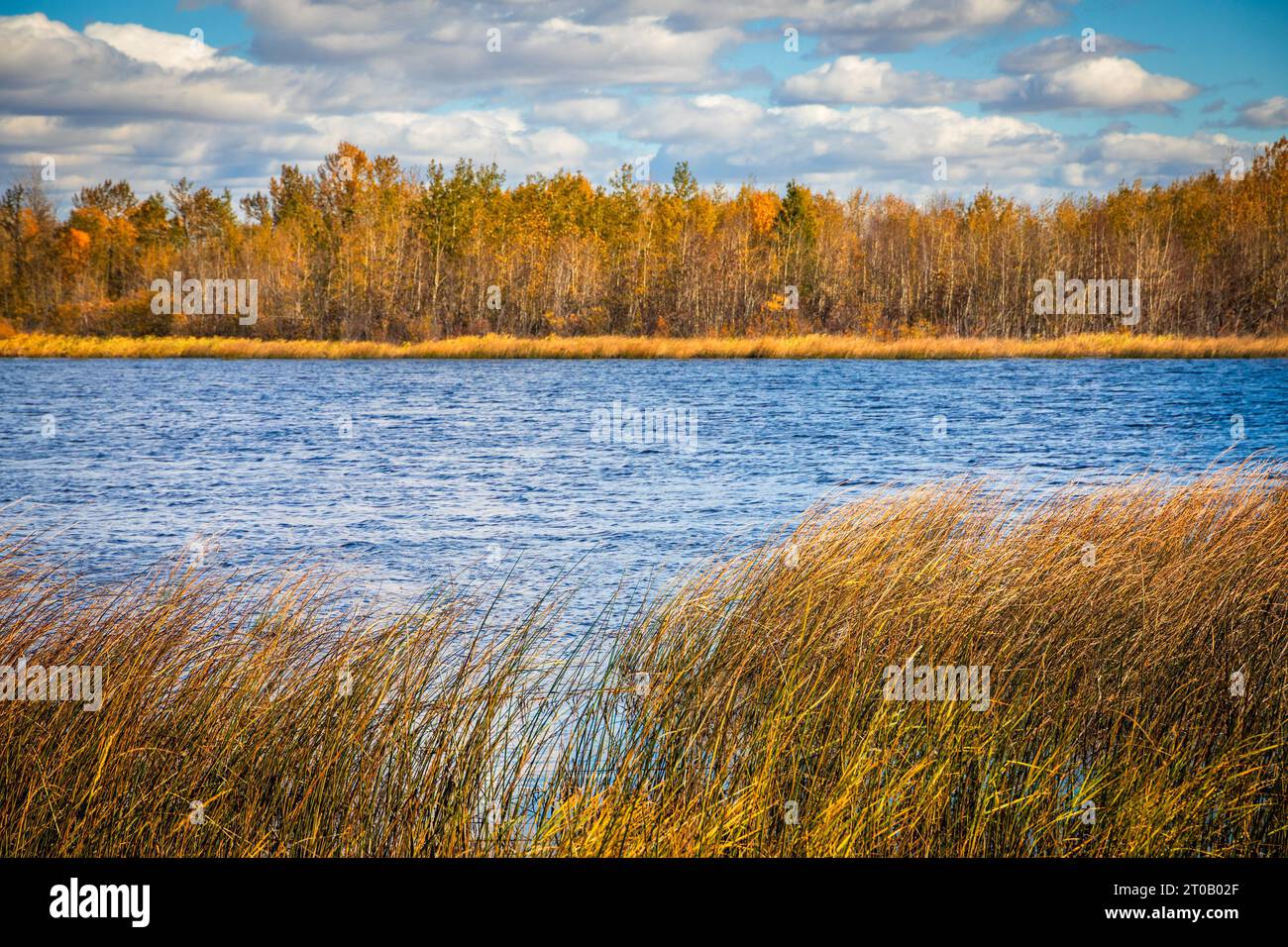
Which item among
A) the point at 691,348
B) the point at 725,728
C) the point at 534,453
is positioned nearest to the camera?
the point at 725,728

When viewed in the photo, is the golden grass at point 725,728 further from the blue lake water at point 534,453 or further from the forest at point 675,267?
the forest at point 675,267

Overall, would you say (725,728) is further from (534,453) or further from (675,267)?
(675,267)

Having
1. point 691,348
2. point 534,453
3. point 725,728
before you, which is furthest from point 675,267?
point 725,728

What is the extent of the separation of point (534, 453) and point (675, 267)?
1843 inches

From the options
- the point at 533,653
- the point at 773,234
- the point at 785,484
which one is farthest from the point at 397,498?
the point at 773,234

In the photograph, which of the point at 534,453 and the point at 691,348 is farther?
the point at 691,348

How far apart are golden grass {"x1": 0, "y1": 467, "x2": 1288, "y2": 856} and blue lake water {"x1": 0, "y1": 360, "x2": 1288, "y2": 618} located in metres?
2.73

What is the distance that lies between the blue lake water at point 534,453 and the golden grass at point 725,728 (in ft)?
8.94

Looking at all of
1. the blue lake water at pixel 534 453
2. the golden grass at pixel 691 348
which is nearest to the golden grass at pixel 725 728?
the blue lake water at pixel 534 453

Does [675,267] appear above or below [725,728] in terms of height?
above

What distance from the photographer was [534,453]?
93.0 feet

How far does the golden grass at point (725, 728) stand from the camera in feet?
18.3

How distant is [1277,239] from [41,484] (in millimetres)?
66152
